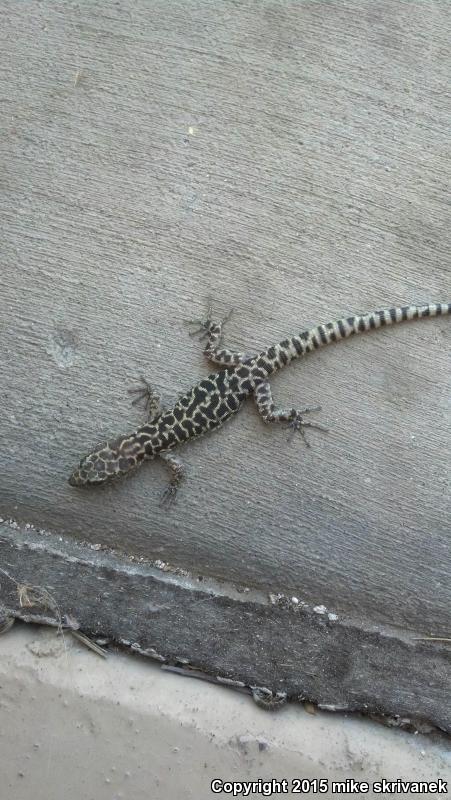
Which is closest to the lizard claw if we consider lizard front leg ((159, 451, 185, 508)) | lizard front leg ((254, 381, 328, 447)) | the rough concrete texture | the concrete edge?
lizard front leg ((159, 451, 185, 508))

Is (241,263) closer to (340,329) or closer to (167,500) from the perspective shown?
(340,329)

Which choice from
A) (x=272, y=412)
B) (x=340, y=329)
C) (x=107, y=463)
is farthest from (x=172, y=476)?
(x=340, y=329)

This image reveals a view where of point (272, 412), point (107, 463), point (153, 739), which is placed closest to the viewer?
point (153, 739)

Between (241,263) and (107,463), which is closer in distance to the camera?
(107,463)

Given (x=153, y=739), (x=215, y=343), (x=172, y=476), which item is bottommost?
(x=153, y=739)

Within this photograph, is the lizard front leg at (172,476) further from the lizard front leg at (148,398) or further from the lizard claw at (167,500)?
the lizard front leg at (148,398)

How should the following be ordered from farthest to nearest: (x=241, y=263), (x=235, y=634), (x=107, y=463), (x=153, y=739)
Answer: (x=241, y=263), (x=107, y=463), (x=235, y=634), (x=153, y=739)
